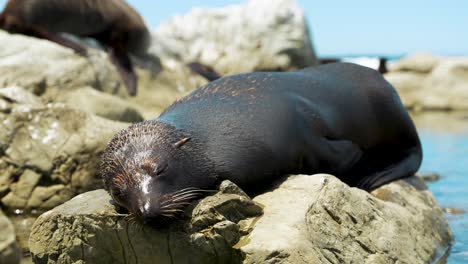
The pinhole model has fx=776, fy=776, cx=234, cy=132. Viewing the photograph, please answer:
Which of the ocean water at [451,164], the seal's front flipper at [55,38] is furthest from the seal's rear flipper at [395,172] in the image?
the seal's front flipper at [55,38]

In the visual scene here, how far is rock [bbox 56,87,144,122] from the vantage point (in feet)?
30.5

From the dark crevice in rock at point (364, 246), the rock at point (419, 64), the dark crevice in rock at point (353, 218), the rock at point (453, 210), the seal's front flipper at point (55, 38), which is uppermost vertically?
the dark crevice in rock at point (353, 218)

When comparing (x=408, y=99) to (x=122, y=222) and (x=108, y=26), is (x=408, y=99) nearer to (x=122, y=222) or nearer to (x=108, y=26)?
(x=108, y=26)

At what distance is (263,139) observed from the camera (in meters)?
5.56

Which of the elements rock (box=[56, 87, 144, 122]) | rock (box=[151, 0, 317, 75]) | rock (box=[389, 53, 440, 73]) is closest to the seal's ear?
rock (box=[56, 87, 144, 122])

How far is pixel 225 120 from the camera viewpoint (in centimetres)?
559

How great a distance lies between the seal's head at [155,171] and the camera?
15.3 ft

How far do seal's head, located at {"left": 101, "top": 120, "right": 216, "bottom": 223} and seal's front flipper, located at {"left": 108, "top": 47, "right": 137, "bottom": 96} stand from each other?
837cm

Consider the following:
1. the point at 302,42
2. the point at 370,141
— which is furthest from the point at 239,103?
the point at 302,42

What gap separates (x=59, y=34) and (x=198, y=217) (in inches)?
375

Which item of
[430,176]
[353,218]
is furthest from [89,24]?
[353,218]

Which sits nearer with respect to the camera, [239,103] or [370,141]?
[239,103]

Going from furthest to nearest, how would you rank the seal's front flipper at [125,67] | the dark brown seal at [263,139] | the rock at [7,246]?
the seal's front flipper at [125,67] → the dark brown seal at [263,139] → the rock at [7,246]

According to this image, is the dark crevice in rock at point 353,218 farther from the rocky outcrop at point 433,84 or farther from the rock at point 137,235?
the rocky outcrop at point 433,84
